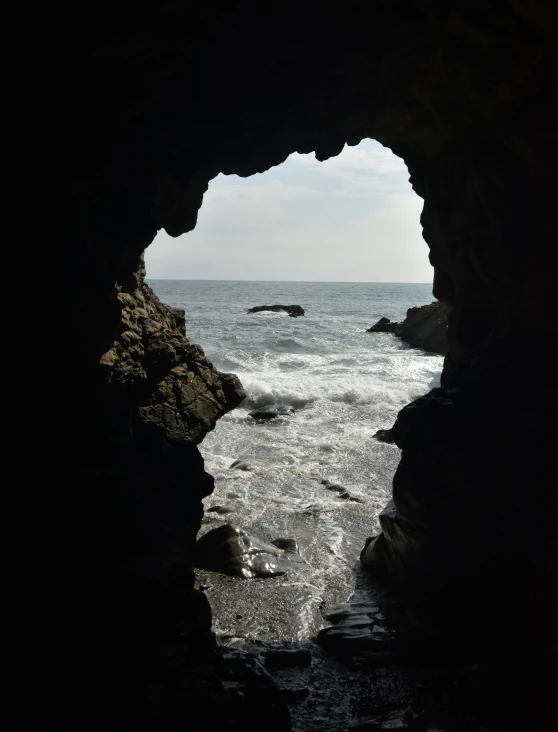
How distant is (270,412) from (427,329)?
18903 mm

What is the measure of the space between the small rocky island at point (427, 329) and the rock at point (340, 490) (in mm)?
20321

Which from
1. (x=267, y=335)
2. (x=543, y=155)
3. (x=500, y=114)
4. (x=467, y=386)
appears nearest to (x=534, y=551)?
(x=467, y=386)

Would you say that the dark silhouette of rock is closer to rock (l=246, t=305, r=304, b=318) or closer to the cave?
the cave

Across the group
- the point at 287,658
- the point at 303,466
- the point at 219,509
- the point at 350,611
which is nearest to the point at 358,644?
the point at 350,611

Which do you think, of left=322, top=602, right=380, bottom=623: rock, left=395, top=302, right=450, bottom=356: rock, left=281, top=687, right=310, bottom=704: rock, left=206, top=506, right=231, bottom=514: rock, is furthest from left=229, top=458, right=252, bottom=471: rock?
left=395, top=302, right=450, bottom=356: rock

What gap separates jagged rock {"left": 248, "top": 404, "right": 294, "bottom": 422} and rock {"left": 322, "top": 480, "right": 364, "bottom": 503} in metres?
5.36

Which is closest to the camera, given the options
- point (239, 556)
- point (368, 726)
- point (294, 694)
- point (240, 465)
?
point (368, 726)


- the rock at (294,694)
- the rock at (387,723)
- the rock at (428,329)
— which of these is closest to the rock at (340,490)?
the rock at (294,694)

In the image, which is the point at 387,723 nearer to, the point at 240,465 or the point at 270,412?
the point at 240,465

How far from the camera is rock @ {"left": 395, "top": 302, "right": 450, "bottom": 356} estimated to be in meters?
30.5

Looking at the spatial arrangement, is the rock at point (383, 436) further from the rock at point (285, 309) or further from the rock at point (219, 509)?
the rock at point (285, 309)

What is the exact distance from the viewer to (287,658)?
17.0 feet

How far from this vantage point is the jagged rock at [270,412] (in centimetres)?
1548

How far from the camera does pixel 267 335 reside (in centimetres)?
3234
